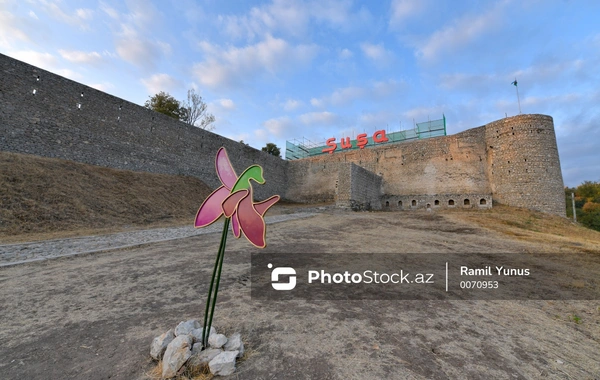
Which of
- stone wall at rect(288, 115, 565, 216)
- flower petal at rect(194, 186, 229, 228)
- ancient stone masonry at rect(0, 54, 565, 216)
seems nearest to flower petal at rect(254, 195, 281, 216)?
flower petal at rect(194, 186, 229, 228)

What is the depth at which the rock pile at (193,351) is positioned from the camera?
1826 mm

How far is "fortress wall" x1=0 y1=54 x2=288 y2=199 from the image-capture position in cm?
1080

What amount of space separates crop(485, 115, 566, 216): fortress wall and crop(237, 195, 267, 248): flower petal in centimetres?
2256

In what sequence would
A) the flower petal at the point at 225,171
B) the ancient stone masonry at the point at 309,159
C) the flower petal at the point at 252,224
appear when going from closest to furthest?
1. the flower petal at the point at 252,224
2. the flower petal at the point at 225,171
3. the ancient stone masonry at the point at 309,159

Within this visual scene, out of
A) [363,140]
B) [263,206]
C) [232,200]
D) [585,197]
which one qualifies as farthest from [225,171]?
[585,197]

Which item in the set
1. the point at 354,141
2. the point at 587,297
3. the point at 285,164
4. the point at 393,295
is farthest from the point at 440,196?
the point at 393,295

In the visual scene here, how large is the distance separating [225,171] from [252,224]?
69 centimetres

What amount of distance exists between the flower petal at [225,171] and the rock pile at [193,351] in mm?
1360

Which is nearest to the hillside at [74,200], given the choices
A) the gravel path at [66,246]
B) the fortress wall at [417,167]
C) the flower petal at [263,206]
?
the gravel path at [66,246]

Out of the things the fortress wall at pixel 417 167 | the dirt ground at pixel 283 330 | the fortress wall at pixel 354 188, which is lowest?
the dirt ground at pixel 283 330

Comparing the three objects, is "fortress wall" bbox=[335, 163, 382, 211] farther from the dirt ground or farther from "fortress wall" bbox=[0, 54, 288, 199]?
the dirt ground

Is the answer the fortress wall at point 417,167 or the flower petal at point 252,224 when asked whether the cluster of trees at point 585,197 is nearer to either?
the fortress wall at point 417,167

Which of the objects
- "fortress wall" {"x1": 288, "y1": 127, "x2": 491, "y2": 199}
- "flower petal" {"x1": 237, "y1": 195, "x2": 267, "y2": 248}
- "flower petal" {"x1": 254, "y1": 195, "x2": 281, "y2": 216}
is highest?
"fortress wall" {"x1": 288, "y1": 127, "x2": 491, "y2": 199}

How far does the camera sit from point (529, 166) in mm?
17766
